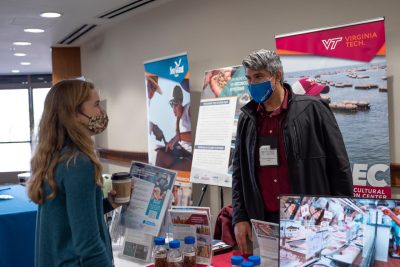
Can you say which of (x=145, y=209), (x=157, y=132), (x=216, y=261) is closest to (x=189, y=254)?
(x=216, y=261)

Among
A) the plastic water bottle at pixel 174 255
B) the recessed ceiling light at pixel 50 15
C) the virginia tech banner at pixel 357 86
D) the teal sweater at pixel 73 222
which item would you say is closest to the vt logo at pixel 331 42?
the virginia tech banner at pixel 357 86

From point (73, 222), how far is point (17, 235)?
2486 mm

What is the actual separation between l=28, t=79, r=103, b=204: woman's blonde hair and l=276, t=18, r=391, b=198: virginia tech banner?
1.71 metres

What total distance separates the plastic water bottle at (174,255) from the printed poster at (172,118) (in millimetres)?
2076

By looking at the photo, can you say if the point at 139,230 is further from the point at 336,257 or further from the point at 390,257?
the point at 390,257

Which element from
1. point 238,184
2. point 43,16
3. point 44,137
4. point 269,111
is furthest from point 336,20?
point 43,16

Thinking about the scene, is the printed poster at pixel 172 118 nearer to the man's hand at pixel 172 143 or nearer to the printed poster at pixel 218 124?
the man's hand at pixel 172 143

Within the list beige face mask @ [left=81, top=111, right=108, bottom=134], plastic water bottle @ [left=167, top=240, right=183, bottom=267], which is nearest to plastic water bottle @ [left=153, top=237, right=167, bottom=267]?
plastic water bottle @ [left=167, top=240, right=183, bottom=267]

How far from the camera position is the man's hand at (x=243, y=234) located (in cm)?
188

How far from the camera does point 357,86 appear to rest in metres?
2.64

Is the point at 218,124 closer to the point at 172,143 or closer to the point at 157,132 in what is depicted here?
the point at 172,143

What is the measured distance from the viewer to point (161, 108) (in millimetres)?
4395

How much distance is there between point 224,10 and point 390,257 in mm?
3180

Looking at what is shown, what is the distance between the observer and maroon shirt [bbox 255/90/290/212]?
6.30 feet
